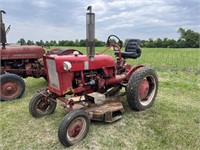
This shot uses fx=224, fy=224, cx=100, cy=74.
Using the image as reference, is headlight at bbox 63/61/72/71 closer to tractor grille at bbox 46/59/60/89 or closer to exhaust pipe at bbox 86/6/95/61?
tractor grille at bbox 46/59/60/89

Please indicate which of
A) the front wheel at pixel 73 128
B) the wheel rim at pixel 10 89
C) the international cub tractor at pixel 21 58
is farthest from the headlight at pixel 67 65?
the wheel rim at pixel 10 89

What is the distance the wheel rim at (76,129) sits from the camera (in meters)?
2.90

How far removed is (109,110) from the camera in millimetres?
3441

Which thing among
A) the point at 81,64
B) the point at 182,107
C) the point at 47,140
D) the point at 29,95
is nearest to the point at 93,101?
the point at 81,64

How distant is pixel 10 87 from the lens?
4797 millimetres

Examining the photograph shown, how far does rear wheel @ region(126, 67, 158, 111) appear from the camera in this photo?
3701mm

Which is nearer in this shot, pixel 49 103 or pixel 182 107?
pixel 49 103

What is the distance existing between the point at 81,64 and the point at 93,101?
661mm

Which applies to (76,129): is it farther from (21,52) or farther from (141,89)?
(21,52)

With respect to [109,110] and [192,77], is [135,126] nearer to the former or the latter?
[109,110]

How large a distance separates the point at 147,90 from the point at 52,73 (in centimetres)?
175

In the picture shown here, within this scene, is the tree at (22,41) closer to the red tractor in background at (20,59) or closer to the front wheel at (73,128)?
the red tractor in background at (20,59)

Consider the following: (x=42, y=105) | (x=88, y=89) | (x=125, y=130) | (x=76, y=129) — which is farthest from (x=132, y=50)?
(x=76, y=129)

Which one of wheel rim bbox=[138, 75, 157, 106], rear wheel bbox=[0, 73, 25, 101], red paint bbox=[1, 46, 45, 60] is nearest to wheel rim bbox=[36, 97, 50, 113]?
rear wheel bbox=[0, 73, 25, 101]
